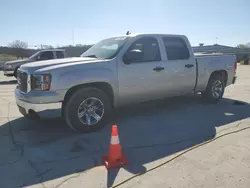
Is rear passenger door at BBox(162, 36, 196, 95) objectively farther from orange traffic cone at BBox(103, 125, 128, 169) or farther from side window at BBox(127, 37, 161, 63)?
orange traffic cone at BBox(103, 125, 128, 169)

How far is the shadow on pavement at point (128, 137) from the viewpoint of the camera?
3559 millimetres

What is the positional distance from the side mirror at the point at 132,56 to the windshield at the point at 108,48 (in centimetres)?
24

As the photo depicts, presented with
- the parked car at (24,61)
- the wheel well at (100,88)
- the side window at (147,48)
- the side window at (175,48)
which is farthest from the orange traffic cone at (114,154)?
the parked car at (24,61)

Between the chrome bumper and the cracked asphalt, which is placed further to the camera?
the chrome bumper

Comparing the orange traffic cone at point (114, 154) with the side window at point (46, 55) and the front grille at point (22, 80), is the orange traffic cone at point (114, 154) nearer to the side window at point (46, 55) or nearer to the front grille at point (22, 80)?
the front grille at point (22, 80)

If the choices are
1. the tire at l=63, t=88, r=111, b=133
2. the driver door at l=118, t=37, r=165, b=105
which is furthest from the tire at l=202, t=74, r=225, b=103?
the tire at l=63, t=88, r=111, b=133

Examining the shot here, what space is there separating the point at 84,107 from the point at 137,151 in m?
1.43

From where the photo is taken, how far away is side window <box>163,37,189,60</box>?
19.7ft

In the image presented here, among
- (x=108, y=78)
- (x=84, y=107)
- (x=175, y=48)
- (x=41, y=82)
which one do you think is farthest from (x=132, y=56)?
(x=41, y=82)

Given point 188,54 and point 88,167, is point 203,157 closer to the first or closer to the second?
point 88,167

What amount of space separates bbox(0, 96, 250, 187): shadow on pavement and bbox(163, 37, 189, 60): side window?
1.41 metres

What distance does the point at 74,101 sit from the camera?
4625 millimetres

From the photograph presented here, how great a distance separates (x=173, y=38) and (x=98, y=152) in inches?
144

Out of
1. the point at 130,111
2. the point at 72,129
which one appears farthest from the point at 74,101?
the point at 130,111
